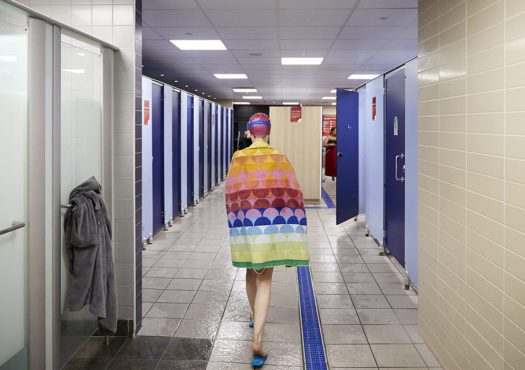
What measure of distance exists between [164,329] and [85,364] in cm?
71

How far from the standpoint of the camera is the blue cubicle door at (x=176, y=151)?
27.5 feet

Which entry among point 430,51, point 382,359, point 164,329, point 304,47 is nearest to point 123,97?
point 164,329

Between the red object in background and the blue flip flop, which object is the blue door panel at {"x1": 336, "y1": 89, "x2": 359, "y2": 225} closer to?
the blue flip flop

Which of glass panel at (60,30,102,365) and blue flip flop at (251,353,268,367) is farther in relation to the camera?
blue flip flop at (251,353,268,367)

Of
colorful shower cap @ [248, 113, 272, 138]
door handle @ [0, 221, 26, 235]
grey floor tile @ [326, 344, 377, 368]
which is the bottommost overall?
grey floor tile @ [326, 344, 377, 368]

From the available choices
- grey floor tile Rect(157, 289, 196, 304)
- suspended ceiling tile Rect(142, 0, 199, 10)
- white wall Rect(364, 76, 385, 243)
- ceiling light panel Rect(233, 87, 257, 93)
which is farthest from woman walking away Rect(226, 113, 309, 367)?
ceiling light panel Rect(233, 87, 257, 93)

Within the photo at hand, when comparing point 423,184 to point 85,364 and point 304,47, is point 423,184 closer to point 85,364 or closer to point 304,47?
point 85,364

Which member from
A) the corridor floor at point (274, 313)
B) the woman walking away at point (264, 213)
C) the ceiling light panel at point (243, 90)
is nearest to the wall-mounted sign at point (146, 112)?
the corridor floor at point (274, 313)

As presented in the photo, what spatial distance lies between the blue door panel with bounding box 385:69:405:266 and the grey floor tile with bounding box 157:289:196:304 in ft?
7.69

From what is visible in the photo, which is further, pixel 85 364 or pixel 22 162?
pixel 85 364

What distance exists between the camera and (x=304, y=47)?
7602 mm

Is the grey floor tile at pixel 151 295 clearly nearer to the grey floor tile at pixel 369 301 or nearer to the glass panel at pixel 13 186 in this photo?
the grey floor tile at pixel 369 301

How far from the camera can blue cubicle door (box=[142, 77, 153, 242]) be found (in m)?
6.38

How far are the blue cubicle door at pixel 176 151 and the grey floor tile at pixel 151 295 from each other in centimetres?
383
